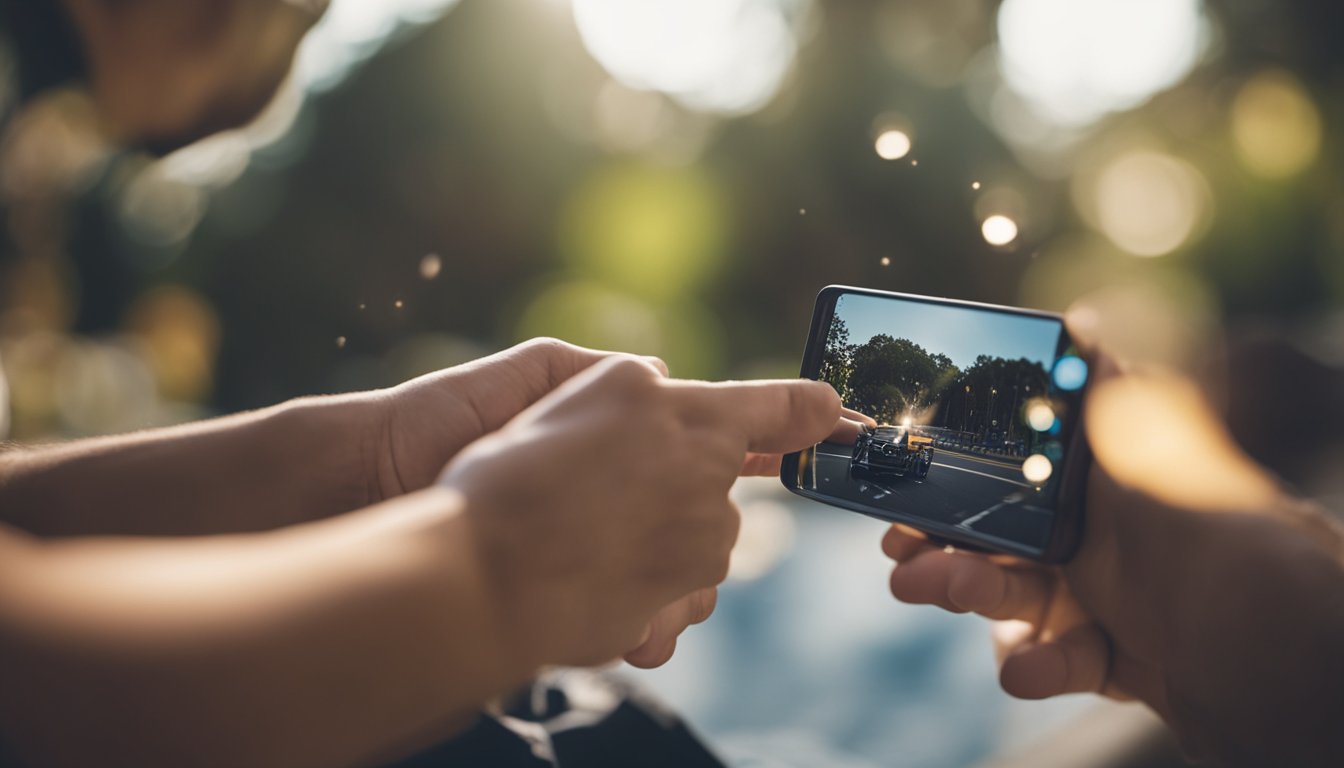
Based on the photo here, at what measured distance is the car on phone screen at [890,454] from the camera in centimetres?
120

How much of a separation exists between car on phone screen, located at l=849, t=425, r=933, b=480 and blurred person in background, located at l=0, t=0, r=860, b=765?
0.53 feet

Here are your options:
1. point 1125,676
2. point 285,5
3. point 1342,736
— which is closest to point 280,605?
point 1342,736

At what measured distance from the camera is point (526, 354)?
1345 mm

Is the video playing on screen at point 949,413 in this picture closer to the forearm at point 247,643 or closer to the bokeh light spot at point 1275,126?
the forearm at point 247,643

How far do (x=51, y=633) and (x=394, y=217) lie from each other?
7.50 metres

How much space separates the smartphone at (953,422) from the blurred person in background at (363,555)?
0.51 ft

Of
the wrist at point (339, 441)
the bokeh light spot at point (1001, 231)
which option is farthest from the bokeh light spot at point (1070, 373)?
the bokeh light spot at point (1001, 231)

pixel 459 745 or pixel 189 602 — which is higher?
pixel 189 602

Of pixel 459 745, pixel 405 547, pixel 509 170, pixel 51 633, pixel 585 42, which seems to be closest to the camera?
pixel 51 633

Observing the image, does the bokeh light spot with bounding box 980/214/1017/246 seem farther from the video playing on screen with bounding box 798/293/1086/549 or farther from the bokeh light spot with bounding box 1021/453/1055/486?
the bokeh light spot with bounding box 1021/453/1055/486

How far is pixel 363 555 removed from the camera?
606mm

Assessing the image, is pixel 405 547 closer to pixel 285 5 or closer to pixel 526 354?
pixel 526 354

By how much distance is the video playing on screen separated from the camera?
1107mm

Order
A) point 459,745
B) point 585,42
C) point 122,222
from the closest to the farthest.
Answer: point 459,745 → point 122,222 → point 585,42
